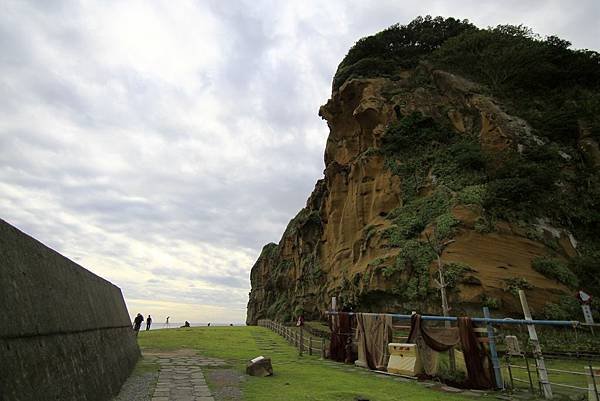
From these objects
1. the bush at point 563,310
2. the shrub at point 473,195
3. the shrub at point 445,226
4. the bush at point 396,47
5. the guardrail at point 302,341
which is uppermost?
the bush at point 396,47

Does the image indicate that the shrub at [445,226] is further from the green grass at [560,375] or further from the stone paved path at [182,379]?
the stone paved path at [182,379]

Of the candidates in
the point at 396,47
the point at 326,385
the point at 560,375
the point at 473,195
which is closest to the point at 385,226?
the point at 473,195

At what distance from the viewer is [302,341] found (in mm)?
15250

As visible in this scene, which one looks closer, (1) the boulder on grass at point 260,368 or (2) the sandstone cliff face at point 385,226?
(1) the boulder on grass at point 260,368

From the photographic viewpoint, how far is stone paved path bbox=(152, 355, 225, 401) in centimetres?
680

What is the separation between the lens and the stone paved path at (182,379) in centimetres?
680

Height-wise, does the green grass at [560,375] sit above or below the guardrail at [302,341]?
below

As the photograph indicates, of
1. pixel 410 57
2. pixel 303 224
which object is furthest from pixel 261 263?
pixel 410 57

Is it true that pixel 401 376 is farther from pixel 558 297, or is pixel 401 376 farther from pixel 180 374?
pixel 558 297

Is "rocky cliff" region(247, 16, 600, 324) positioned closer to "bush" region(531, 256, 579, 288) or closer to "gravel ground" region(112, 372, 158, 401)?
"bush" region(531, 256, 579, 288)

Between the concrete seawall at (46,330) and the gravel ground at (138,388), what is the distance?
236 millimetres

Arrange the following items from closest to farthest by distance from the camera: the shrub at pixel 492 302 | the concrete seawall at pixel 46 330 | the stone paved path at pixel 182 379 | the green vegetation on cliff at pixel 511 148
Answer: the concrete seawall at pixel 46 330 → the stone paved path at pixel 182 379 → the shrub at pixel 492 302 → the green vegetation on cliff at pixel 511 148

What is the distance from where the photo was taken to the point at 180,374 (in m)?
9.13

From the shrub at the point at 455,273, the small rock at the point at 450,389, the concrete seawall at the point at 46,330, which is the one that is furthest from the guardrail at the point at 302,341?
the concrete seawall at the point at 46,330
